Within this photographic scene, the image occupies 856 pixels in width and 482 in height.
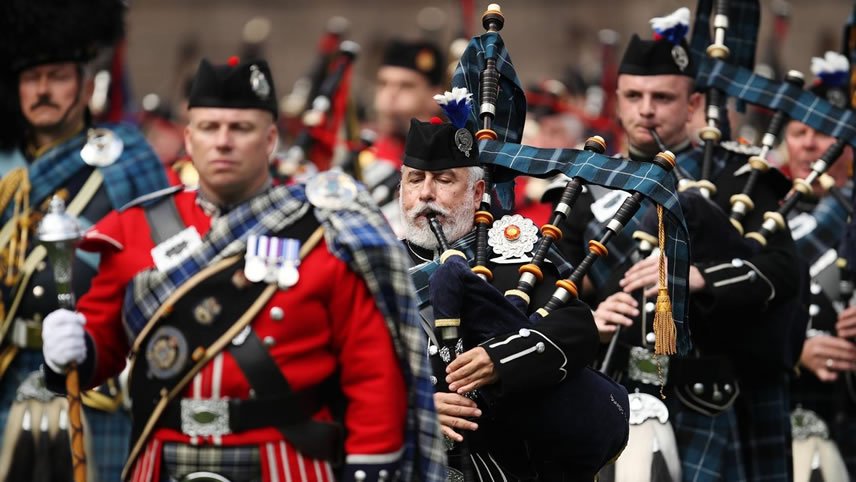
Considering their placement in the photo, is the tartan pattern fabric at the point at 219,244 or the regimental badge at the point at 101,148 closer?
the tartan pattern fabric at the point at 219,244

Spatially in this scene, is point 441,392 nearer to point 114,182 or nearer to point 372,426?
point 372,426

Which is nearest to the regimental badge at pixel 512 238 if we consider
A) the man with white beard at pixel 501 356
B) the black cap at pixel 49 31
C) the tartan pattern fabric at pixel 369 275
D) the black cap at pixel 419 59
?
the man with white beard at pixel 501 356

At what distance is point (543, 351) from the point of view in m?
5.77

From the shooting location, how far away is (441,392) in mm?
5891

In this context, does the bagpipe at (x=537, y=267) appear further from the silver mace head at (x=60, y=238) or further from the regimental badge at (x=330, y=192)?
the silver mace head at (x=60, y=238)


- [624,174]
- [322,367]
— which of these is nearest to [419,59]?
[624,174]

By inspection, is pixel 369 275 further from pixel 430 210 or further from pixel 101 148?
pixel 101 148

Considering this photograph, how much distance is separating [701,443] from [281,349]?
2.33 m

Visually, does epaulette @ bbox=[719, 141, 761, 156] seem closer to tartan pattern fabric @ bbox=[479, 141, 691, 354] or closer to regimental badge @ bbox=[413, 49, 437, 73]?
tartan pattern fabric @ bbox=[479, 141, 691, 354]

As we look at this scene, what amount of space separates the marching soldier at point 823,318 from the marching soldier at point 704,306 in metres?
0.75

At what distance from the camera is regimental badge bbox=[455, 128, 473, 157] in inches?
243

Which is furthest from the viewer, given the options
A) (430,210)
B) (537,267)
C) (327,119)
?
(327,119)

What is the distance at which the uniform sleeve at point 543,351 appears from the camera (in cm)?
573

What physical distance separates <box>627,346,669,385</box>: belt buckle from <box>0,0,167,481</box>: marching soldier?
6.94 ft
